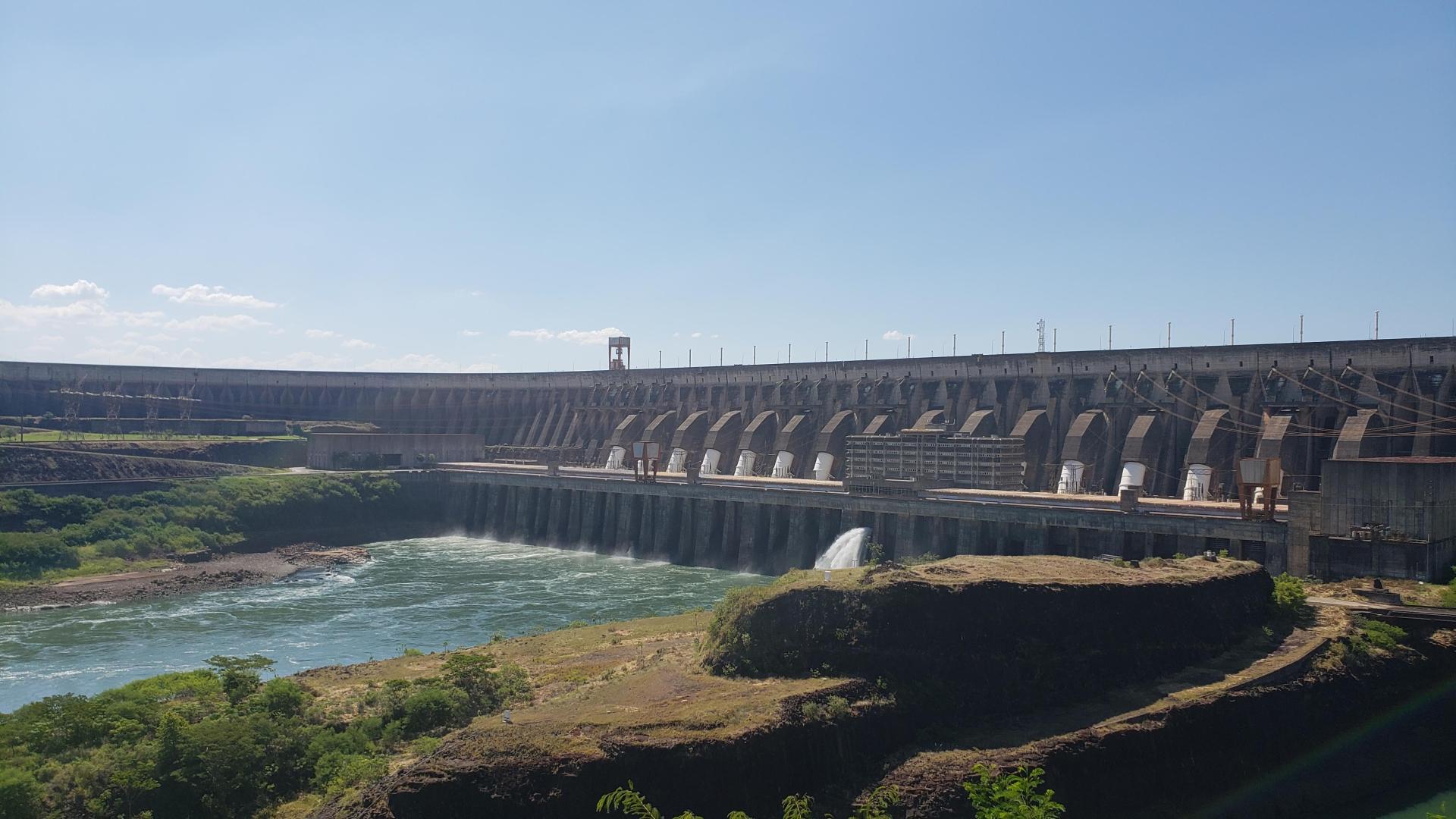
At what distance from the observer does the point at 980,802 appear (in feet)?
49.9

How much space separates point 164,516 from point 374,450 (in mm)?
22655

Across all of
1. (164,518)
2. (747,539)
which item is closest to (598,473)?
(747,539)

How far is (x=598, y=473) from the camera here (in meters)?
75.2

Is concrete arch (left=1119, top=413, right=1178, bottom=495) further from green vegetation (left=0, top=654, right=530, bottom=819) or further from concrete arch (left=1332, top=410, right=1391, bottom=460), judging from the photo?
green vegetation (left=0, top=654, right=530, bottom=819)

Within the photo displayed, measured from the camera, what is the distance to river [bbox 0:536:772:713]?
36.8m

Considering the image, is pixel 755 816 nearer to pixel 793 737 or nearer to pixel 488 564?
pixel 793 737

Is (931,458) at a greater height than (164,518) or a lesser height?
greater

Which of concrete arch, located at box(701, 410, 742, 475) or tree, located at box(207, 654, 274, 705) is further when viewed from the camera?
concrete arch, located at box(701, 410, 742, 475)

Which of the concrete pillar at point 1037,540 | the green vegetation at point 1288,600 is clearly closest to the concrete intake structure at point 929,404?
the concrete pillar at point 1037,540

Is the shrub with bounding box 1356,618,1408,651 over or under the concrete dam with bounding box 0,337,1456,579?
under

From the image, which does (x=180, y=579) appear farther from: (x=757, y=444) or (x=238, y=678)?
(x=757, y=444)

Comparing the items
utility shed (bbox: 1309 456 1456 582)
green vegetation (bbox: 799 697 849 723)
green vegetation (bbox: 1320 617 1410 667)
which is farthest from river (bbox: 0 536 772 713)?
green vegetation (bbox: 1320 617 1410 667)

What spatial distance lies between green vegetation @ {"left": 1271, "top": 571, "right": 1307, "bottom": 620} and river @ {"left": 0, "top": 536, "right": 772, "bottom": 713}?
23.7 meters

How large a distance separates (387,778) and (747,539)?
39545 millimetres
